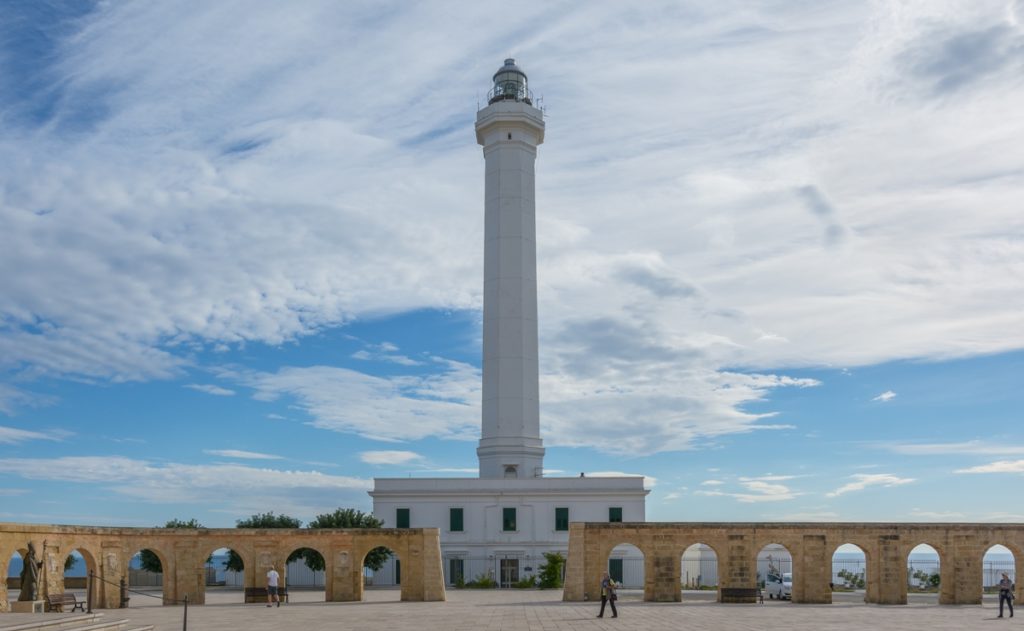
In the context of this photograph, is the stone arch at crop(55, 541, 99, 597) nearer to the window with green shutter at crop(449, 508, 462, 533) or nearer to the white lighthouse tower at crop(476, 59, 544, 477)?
the window with green shutter at crop(449, 508, 462, 533)

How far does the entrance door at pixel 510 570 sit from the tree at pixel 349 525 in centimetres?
533

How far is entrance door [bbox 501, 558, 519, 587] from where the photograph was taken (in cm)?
4797

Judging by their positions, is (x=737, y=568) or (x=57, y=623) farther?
(x=737, y=568)

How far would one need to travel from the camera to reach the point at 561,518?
48781 mm

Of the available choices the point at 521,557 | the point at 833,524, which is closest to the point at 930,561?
the point at 833,524

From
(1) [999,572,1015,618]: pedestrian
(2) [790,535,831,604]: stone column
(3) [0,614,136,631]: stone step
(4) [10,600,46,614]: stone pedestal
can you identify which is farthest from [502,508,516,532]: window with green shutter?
(3) [0,614,136,631]: stone step

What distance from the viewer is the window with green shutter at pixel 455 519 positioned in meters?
49.0

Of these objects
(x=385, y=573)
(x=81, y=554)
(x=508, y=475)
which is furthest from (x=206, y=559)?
(x=508, y=475)

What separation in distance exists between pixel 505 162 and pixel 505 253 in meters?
4.53

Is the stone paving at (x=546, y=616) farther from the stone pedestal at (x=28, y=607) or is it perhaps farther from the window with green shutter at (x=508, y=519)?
the window with green shutter at (x=508, y=519)

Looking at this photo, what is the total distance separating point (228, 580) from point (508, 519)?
14.4 metres

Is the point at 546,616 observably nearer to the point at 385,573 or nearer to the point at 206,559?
the point at 206,559

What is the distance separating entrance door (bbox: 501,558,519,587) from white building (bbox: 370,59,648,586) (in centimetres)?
5

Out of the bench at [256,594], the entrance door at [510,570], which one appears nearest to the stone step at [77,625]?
the bench at [256,594]
